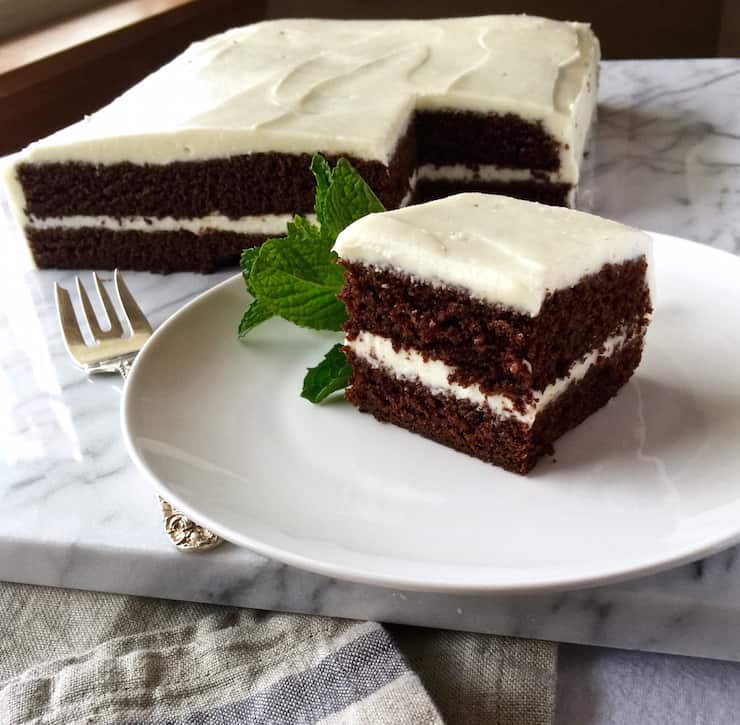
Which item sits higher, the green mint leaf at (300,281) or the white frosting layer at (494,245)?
the white frosting layer at (494,245)

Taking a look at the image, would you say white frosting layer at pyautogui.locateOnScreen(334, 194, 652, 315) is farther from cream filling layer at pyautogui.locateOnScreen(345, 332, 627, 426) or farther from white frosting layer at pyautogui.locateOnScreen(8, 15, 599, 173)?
white frosting layer at pyautogui.locateOnScreen(8, 15, 599, 173)

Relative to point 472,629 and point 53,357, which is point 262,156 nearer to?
point 53,357

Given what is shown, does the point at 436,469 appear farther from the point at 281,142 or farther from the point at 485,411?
the point at 281,142

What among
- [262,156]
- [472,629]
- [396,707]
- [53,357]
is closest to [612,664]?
[472,629]

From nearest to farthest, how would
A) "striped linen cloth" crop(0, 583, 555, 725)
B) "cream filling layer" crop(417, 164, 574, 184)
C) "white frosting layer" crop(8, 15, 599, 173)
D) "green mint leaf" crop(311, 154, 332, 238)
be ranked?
"striped linen cloth" crop(0, 583, 555, 725) → "green mint leaf" crop(311, 154, 332, 238) → "white frosting layer" crop(8, 15, 599, 173) → "cream filling layer" crop(417, 164, 574, 184)

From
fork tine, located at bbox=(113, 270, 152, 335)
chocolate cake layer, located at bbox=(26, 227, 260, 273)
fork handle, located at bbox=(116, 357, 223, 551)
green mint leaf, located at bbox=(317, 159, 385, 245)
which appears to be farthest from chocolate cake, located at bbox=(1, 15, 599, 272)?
fork handle, located at bbox=(116, 357, 223, 551)

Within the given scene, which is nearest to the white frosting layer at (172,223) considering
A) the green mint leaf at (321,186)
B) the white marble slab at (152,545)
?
the white marble slab at (152,545)

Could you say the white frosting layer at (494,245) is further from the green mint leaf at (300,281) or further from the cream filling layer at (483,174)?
the cream filling layer at (483,174)
